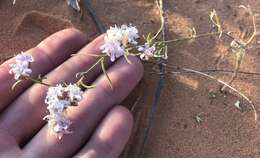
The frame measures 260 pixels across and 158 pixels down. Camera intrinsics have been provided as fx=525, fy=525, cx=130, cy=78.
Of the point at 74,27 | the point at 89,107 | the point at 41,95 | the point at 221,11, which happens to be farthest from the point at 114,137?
the point at 221,11

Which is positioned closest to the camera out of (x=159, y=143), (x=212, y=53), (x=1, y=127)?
(x=1, y=127)

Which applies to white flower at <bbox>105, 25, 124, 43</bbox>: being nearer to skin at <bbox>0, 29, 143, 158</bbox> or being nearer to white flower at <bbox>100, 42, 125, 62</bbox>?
white flower at <bbox>100, 42, 125, 62</bbox>

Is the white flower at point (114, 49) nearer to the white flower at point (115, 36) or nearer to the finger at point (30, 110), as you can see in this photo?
the white flower at point (115, 36)

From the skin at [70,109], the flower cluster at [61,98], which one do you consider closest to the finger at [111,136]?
the skin at [70,109]

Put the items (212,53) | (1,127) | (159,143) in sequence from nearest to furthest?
1. (1,127)
2. (159,143)
3. (212,53)

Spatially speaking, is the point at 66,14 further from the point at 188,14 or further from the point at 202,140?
the point at 202,140

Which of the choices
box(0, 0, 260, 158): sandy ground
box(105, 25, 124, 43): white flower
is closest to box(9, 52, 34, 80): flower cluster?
box(105, 25, 124, 43): white flower

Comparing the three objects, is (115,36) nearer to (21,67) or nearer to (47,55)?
(21,67)
